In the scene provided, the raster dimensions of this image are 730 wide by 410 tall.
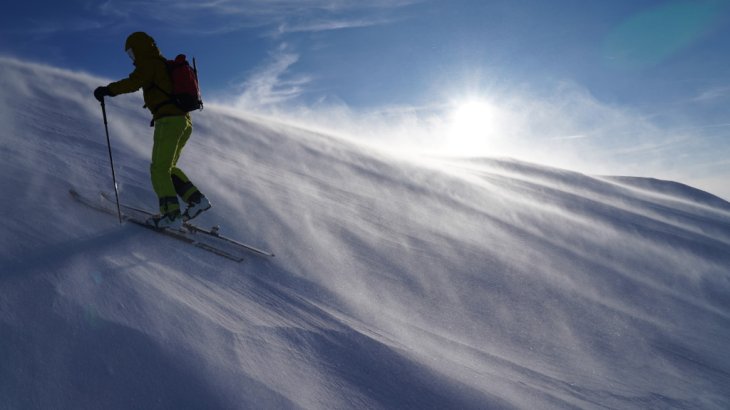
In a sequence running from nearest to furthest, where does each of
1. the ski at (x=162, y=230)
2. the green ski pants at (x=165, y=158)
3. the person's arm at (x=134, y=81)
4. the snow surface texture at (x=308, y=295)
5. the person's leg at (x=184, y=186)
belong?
the snow surface texture at (x=308, y=295) < the ski at (x=162, y=230) < the person's arm at (x=134, y=81) < the green ski pants at (x=165, y=158) < the person's leg at (x=184, y=186)

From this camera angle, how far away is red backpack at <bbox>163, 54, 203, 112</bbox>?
166 inches

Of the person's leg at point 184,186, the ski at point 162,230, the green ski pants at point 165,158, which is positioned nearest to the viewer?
the ski at point 162,230

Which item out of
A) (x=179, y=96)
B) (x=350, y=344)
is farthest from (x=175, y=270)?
(x=179, y=96)

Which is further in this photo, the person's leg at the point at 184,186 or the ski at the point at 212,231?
the person's leg at the point at 184,186

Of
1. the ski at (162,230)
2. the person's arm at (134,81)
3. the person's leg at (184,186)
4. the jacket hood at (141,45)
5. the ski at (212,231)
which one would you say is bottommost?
the ski at (162,230)

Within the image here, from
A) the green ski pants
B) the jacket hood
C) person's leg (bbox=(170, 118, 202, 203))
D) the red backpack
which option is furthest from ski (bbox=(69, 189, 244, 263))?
the jacket hood

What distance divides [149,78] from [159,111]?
0.32 meters

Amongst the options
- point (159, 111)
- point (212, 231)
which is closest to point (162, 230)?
point (212, 231)

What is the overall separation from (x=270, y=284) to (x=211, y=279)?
52 centimetres

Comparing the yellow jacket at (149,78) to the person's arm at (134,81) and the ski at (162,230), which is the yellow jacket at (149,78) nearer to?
the person's arm at (134,81)

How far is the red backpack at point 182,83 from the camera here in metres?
4.22

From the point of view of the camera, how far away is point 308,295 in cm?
376

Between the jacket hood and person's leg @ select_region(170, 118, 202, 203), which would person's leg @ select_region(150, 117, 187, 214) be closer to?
person's leg @ select_region(170, 118, 202, 203)

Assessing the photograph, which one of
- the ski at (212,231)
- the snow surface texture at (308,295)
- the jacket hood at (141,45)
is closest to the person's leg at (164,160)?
the ski at (212,231)
